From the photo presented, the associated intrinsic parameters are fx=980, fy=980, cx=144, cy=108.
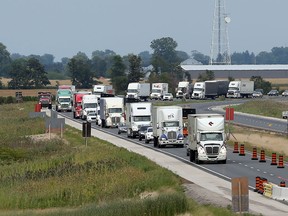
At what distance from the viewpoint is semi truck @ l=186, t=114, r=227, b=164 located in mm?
59969

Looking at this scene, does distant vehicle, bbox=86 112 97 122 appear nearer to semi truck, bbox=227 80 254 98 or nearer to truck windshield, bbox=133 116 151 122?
truck windshield, bbox=133 116 151 122

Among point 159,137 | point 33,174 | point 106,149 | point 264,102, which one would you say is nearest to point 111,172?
point 33,174

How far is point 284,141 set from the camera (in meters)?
83.4

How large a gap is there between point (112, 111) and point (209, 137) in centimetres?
4238

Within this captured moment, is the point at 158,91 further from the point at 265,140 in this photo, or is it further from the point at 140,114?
the point at 265,140

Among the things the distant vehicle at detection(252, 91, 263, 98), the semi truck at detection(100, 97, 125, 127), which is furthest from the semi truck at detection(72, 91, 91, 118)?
the distant vehicle at detection(252, 91, 263, 98)

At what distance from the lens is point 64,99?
13700cm

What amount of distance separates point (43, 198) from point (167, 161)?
1928 cm

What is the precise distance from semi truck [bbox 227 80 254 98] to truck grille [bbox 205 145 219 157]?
378 feet

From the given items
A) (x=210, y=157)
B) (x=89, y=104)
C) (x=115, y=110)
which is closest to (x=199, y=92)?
(x=89, y=104)

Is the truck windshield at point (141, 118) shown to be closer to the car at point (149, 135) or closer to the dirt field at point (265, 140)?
the car at point (149, 135)

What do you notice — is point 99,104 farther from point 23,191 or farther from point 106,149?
point 23,191

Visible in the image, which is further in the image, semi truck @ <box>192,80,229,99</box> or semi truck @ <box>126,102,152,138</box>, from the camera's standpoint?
semi truck @ <box>192,80,229,99</box>

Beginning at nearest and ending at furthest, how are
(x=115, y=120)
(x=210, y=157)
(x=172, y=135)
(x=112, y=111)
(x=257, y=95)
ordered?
(x=210, y=157)
(x=172, y=135)
(x=112, y=111)
(x=115, y=120)
(x=257, y=95)
